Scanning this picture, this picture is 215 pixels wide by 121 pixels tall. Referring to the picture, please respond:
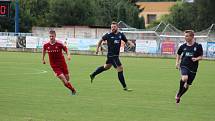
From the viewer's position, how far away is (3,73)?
2670cm

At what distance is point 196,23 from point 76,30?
30.0 meters

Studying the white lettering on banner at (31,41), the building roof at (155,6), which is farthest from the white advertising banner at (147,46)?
the building roof at (155,6)

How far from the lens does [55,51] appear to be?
1747cm

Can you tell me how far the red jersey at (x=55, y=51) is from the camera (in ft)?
57.3

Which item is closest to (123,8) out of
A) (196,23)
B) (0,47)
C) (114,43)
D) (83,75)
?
(196,23)

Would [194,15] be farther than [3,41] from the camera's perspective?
Yes

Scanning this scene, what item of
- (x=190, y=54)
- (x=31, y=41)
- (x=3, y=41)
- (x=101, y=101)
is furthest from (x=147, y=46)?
(x=101, y=101)

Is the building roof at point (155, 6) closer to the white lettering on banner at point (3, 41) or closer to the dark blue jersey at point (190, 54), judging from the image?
the white lettering on banner at point (3, 41)

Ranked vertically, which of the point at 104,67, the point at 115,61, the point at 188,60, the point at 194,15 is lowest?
the point at 104,67

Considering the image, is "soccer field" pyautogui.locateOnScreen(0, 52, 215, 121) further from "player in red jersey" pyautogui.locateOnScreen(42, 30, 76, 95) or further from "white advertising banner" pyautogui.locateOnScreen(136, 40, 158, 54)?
"white advertising banner" pyautogui.locateOnScreen(136, 40, 158, 54)

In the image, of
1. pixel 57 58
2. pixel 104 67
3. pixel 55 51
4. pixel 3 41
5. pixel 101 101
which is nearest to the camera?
pixel 101 101

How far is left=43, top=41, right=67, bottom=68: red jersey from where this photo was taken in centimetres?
1745

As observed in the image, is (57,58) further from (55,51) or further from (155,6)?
(155,6)

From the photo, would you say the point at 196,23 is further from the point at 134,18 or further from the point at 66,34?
the point at 66,34
